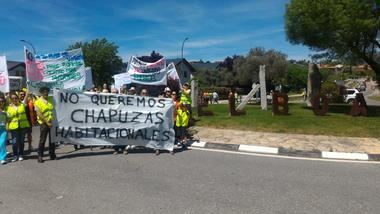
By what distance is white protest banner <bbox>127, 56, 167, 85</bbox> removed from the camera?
16.2 metres

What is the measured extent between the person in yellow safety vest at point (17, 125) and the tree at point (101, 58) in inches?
2427

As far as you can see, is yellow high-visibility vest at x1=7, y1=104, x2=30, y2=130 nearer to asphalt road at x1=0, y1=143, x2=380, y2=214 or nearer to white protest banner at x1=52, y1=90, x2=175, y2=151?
white protest banner at x1=52, y1=90, x2=175, y2=151

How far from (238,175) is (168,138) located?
3.14 m

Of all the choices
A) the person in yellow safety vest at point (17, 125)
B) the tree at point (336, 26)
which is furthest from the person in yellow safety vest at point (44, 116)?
the tree at point (336, 26)

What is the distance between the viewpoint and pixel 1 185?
705cm

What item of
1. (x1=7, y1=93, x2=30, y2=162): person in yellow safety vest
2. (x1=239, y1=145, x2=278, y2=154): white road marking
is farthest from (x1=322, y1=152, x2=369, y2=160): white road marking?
(x1=7, y1=93, x2=30, y2=162): person in yellow safety vest

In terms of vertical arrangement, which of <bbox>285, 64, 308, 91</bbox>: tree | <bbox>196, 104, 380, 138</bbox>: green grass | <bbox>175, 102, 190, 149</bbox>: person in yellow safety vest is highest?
<bbox>285, 64, 308, 91</bbox>: tree

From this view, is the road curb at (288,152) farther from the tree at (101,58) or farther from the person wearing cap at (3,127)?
the tree at (101,58)

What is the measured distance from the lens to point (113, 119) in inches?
402

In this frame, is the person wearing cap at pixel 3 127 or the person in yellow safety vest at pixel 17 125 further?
the person in yellow safety vest at pixel 17 125

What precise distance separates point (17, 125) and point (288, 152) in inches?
254

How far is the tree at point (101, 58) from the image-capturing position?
71000 mm

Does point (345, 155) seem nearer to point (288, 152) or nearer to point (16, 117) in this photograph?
point (288, 152)

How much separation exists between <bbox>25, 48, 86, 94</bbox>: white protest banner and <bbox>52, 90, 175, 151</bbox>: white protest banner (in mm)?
1844
